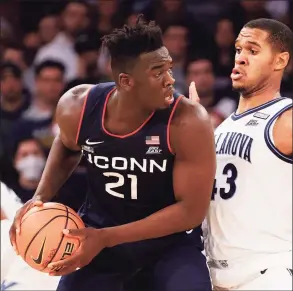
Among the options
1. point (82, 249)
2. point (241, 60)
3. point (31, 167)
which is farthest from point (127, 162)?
point (31, 167)

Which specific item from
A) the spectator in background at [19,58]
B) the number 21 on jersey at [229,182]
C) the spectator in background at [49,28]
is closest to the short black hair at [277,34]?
the number 21 on jersey at [229,182]

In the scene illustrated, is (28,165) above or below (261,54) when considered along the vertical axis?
below

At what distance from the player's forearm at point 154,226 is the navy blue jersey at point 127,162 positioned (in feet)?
0.54

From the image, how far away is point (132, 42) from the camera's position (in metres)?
3.10

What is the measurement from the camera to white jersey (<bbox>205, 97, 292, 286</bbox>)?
3418 millimetres

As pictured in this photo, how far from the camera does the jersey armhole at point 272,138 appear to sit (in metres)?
3.39

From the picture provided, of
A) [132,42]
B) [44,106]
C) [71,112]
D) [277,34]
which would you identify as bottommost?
[44,106]

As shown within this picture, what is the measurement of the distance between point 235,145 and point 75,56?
12.8 ft

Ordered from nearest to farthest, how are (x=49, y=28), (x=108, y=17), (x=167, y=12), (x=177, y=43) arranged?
(x=177, y=43) → (x=167, y=12) → (x=108, y=17) → (x=49, y=28)

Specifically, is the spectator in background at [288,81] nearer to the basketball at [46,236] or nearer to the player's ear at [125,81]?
the player's ear at [125,81]

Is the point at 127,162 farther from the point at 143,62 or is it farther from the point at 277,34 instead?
the point at 277,34

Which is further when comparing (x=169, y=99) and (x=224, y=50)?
(x=224, y=50)

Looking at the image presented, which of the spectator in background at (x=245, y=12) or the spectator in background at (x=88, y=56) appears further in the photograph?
the spectator in background at (x=88, y=56)

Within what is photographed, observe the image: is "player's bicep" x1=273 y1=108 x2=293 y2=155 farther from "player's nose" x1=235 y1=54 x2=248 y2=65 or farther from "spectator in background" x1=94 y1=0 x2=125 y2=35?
"spectator in background" x1=94 y1=0 x2=125 y2=35
